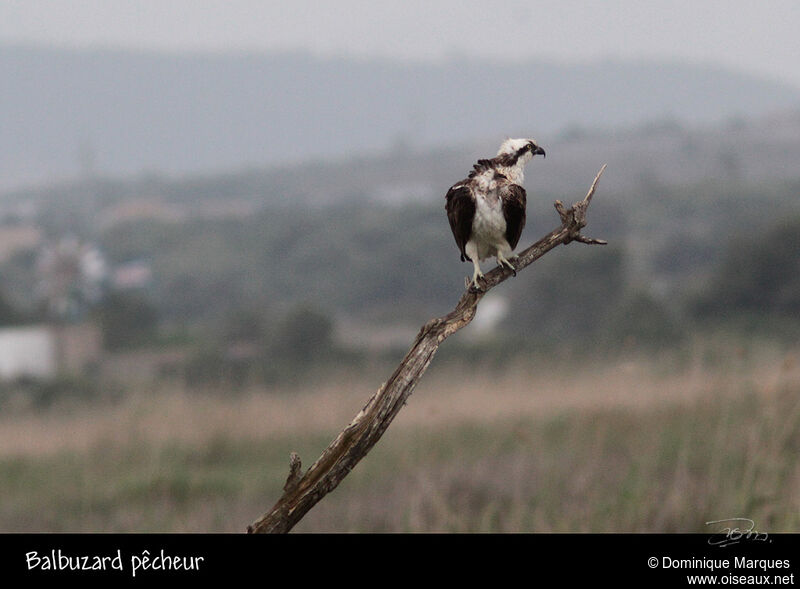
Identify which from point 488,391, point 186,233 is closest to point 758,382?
point 488,391

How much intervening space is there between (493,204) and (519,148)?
204 millimetres

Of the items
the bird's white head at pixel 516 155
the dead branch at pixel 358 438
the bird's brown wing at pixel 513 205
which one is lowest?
the dead branch at pixel 358 438

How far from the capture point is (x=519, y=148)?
7.87 feet

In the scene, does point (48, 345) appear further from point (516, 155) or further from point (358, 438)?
point (358, 438)

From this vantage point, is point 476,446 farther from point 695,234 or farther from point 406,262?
point 695,234

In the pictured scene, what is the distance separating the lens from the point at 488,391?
799 inches

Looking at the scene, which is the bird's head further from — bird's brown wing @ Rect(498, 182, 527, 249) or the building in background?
the building in background

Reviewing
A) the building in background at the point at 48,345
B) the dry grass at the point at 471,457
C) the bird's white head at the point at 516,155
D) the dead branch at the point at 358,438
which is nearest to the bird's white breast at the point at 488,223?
the bird's white head at the point at 516,155

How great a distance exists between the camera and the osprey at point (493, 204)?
2.43m

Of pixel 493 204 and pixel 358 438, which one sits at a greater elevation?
pixel 493 204

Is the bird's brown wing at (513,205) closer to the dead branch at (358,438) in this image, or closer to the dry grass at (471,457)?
the dead branch at (358,438)

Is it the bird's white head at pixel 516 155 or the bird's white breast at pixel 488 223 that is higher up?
the bird's white head at pixel 516 155

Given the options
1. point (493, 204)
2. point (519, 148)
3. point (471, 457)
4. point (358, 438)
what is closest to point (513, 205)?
point (493, 204)
